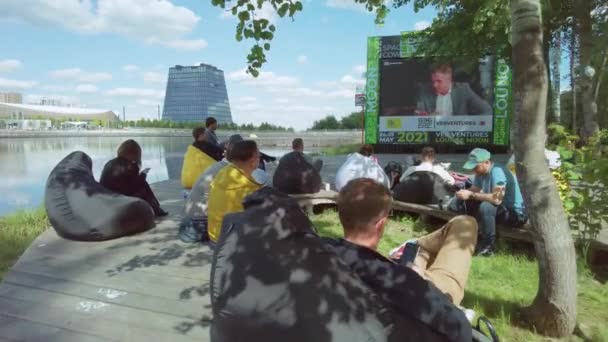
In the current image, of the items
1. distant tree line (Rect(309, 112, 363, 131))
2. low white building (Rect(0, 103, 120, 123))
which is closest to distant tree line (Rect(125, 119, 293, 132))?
distant tree line (Rect(309, 112, 363, 131))

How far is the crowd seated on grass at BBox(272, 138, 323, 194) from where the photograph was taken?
6.47 metres

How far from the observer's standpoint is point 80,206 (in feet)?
15.0

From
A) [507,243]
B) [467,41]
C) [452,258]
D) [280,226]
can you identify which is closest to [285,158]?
Answer: [507,243]

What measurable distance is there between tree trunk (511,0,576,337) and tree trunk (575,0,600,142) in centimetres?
808

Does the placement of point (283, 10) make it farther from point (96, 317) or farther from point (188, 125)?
point (188, 125)

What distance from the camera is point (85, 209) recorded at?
4594 mm

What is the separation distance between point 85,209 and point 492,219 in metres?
Answer: 4.25

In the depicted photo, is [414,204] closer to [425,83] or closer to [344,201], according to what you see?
[344,201]

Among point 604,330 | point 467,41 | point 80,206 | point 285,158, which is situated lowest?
point 604,330

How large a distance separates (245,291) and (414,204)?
444cm

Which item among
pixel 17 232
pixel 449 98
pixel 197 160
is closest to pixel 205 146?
pixel 197 160

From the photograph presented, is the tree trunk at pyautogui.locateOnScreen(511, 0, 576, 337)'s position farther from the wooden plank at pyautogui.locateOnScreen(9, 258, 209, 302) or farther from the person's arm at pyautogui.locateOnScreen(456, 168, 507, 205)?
the wooden plank at pyautogui.locateOnScreen(9, 258, 209, 302)

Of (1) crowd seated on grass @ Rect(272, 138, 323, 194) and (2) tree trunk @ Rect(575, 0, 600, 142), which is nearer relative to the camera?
(1) crowd seated on grass @ Rect(272, 138, 323, 194)

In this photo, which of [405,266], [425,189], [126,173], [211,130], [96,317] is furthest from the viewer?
[211,130]
